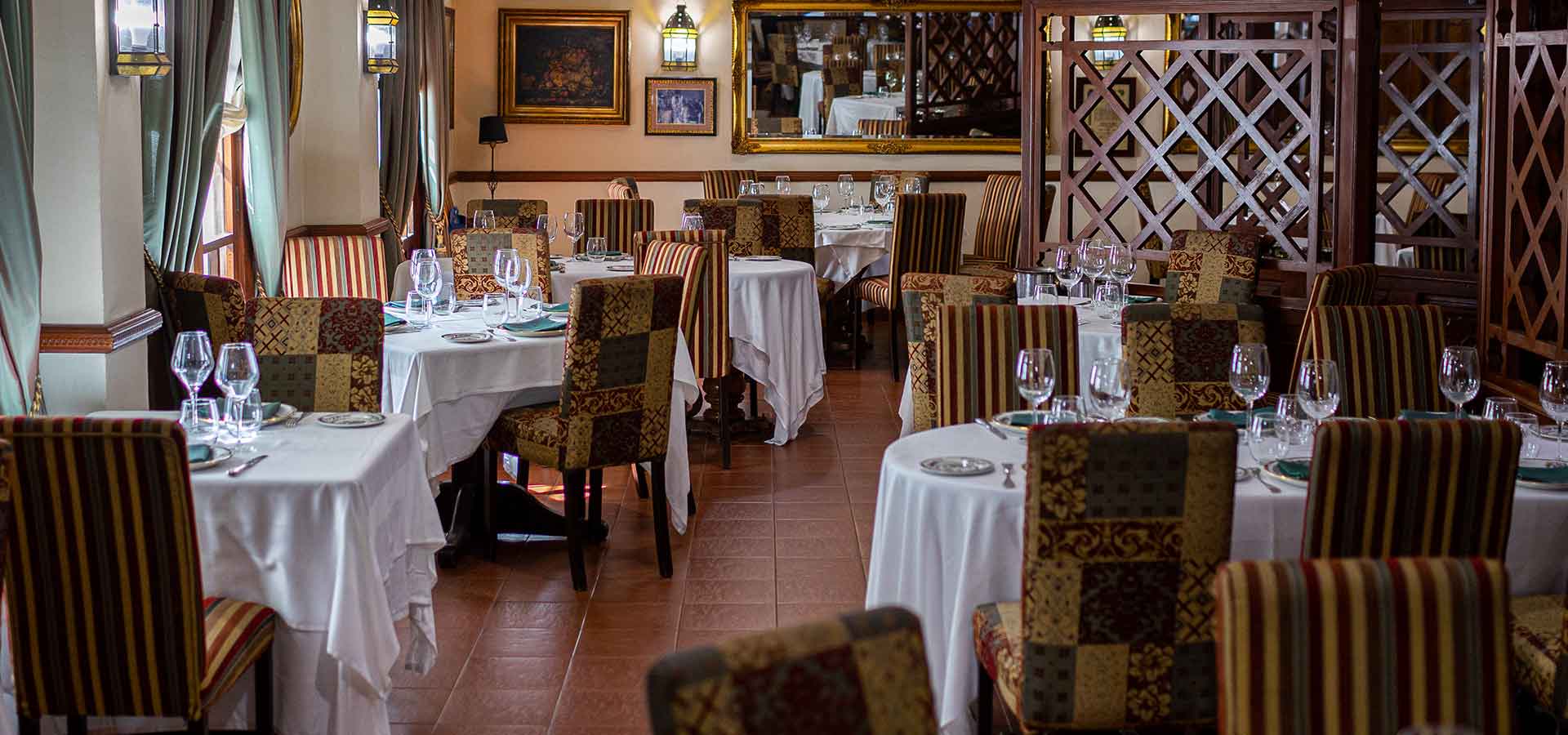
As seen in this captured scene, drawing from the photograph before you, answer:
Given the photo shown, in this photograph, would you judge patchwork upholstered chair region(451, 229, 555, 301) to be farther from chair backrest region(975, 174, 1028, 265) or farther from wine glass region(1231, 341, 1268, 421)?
chair backrest region(975, 174, 1028, 265)

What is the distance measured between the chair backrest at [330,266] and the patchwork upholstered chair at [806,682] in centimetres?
573

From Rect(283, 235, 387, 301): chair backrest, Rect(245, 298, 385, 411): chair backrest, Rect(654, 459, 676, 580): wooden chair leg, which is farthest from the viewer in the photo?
Rect(283, 235, 387, 301): chair backrest

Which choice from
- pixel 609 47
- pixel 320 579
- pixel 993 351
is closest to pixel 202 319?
pixel 320 579

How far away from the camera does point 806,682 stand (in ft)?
5.60

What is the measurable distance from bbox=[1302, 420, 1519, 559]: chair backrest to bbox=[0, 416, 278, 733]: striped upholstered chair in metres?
2.03

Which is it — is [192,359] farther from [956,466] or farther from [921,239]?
[921,239]

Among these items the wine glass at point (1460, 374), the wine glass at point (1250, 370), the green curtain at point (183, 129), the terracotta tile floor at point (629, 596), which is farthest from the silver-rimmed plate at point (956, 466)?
the green curtain at point (183, 129)

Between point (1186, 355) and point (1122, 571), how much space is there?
5.79 feet

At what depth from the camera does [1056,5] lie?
22.0 ft

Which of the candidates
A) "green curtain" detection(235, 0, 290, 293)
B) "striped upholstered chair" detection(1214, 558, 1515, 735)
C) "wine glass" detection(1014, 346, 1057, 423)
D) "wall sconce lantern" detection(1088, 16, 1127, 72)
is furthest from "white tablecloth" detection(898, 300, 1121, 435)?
"wall sconce lantern" detection(1088, 16, 1127, 72)

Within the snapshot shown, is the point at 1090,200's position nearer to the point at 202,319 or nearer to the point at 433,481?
the point at 433,481

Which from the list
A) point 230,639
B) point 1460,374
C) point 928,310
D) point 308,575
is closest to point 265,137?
point 928,310

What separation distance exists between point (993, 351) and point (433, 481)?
69.2 inches

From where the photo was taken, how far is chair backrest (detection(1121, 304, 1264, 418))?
14.6 feet
